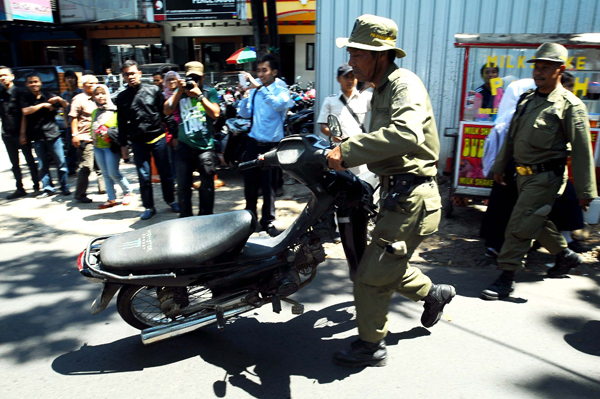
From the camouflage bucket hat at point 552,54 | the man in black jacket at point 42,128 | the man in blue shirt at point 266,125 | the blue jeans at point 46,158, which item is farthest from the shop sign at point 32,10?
the camouflage bucket hat at point 552,54

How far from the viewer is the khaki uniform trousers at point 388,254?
2.74m

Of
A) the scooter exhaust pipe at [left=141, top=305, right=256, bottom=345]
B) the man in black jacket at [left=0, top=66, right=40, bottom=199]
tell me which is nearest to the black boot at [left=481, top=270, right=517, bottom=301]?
the scooter exhaust pipe at [left=141, top=305, right=256, bottom=345]

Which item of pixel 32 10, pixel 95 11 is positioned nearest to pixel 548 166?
pixel 32 10

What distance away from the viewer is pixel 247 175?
210 inches

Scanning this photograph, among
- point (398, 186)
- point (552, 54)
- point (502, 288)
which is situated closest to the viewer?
point (398, 186)

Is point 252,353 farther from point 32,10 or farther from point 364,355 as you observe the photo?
point 32,10

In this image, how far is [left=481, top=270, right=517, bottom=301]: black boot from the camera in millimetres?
3818

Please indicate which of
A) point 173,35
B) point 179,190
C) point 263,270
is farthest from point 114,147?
point 173,35

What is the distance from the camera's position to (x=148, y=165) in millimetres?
6117

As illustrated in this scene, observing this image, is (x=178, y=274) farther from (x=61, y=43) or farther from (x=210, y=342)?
(x=61, y=43)

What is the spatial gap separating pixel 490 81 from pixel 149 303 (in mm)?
4708

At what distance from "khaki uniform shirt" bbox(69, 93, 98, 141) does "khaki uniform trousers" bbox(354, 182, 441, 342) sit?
18.2ft

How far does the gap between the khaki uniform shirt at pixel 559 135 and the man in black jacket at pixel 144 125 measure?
165 inches

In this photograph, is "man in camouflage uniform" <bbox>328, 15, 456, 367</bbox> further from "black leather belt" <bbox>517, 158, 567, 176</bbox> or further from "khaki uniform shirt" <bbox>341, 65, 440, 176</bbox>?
"black leather belt" <bbox>517, 158, 567, 176</bbox>
